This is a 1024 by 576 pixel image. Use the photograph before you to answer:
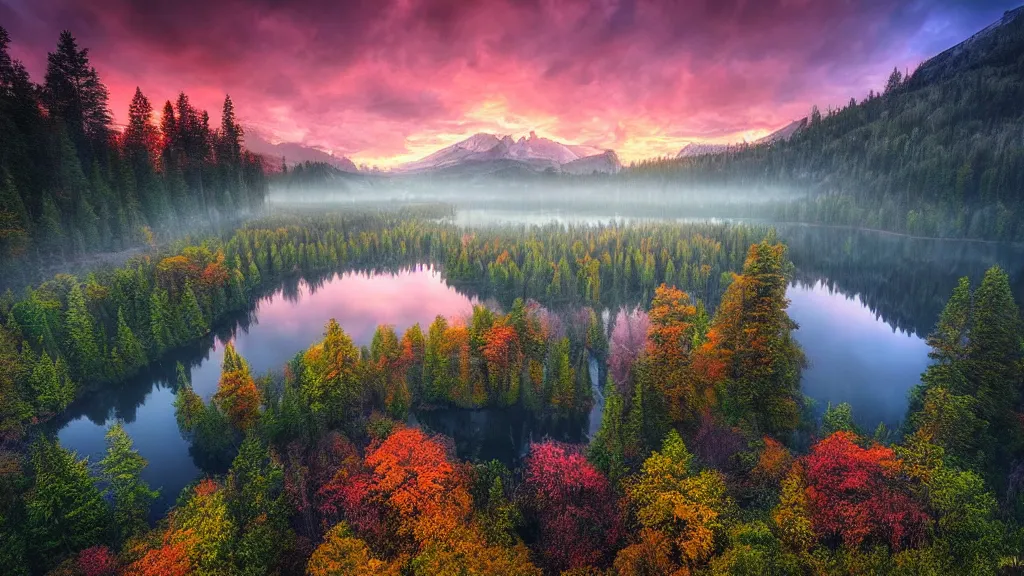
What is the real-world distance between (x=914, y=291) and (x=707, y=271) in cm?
5518

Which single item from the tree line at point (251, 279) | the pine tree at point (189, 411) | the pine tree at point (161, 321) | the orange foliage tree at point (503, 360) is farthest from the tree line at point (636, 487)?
the pine tree at point (161, 321)

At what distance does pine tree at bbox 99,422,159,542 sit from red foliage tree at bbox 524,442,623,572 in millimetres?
29230

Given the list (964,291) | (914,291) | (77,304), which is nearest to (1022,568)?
(964,291)

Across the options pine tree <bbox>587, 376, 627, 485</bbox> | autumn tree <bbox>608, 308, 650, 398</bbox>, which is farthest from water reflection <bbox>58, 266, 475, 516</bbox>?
pine tree <bbox>587, 376, 627, 485</bbox>

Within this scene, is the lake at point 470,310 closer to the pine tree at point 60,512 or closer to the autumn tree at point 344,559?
the pine tree at point 60,512

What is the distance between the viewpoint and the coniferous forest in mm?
25719

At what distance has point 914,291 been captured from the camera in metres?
115

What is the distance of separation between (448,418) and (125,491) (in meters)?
32.5

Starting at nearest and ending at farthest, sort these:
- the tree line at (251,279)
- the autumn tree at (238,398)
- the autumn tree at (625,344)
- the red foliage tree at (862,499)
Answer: the red foliage tree at (862,499), the autumn tree at (238,398), the tree line at (251,279), the autumn tree at (625,344)

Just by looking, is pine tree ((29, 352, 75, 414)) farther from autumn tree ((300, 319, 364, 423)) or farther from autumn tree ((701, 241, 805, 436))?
autumn tree ((701, 241, 805, 436))

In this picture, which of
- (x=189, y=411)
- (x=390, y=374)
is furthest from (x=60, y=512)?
(x=390, y=374)

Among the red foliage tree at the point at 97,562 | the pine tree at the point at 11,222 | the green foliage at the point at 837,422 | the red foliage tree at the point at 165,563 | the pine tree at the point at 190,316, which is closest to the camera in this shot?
the red foliage tree at the point at 165,563

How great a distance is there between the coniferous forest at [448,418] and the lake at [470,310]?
711 mm

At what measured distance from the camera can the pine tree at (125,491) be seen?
32.3 metres
